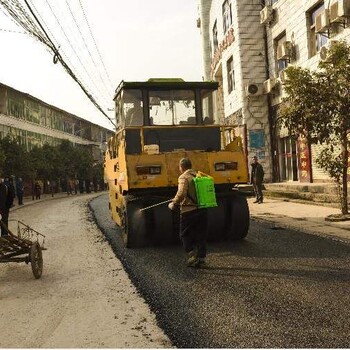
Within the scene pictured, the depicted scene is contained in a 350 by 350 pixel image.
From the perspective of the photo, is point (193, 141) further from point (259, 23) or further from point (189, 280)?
point (259, 23)

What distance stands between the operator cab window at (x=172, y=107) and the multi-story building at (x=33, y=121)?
76.8ft

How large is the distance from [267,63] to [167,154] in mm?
16104

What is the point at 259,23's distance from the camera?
23344 mm

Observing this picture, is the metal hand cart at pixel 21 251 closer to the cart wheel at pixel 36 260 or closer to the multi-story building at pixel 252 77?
the cart wheel at pixel 36 260

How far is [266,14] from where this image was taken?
2206 cm

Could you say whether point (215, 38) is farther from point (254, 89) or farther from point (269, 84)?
point (269, 84)

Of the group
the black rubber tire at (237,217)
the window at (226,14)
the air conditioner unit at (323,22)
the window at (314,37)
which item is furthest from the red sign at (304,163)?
the black rubber tire at (237,217)

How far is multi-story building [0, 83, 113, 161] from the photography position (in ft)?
145

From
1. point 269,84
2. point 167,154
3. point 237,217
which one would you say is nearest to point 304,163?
point 269,84

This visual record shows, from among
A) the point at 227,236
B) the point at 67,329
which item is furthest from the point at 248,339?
the point at 227,236

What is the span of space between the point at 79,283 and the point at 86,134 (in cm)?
7348

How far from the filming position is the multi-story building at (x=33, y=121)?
4422 cm

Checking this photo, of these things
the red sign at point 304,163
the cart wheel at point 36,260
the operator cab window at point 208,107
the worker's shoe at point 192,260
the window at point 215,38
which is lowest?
the worker's shoe at point 192,260

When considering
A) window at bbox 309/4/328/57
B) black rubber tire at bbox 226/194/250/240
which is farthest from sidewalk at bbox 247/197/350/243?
window at bbox 309/4/328/57
